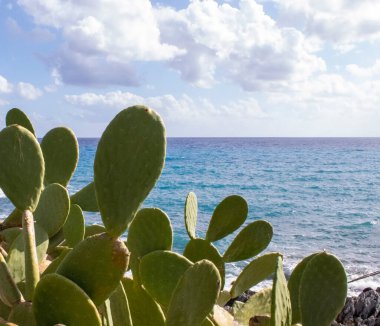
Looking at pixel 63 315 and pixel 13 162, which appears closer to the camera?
pixel 63 315

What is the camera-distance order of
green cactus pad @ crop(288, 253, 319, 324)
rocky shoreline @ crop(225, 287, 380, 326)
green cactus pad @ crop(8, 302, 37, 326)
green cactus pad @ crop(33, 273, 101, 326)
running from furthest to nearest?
rocky shoreline @ crop(225, 287, 380, 326), green cactus pad @ crop(288, 253, 319, 324), green cactus pad @ crop(8, 302, 37, 326), green cactus pad @ crop(33, 273, 101, 326)

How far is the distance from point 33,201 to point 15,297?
15 cm

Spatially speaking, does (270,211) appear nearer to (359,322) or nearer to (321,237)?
(321,237)

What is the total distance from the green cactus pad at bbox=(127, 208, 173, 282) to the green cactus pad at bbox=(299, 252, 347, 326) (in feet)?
1.18

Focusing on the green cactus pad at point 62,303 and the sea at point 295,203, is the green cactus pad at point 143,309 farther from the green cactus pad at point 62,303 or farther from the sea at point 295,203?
the sea at point 295,203

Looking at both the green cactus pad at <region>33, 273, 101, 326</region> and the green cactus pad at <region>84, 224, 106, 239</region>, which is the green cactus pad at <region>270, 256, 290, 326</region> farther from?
the green cactus pad at <region>84, 224, 106, 239</region>

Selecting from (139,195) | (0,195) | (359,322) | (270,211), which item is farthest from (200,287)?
(270,211)

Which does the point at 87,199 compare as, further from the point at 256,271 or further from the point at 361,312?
the point at 361,312

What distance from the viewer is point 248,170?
138 feet

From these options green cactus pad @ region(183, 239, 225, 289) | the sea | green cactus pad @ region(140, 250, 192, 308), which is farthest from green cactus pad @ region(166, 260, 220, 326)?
the sea

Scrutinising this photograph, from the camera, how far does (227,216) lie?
1493mm

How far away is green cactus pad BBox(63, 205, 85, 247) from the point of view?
57.2 inches

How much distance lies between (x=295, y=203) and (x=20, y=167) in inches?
938

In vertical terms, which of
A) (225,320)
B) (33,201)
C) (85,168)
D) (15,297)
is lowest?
(85,168)
